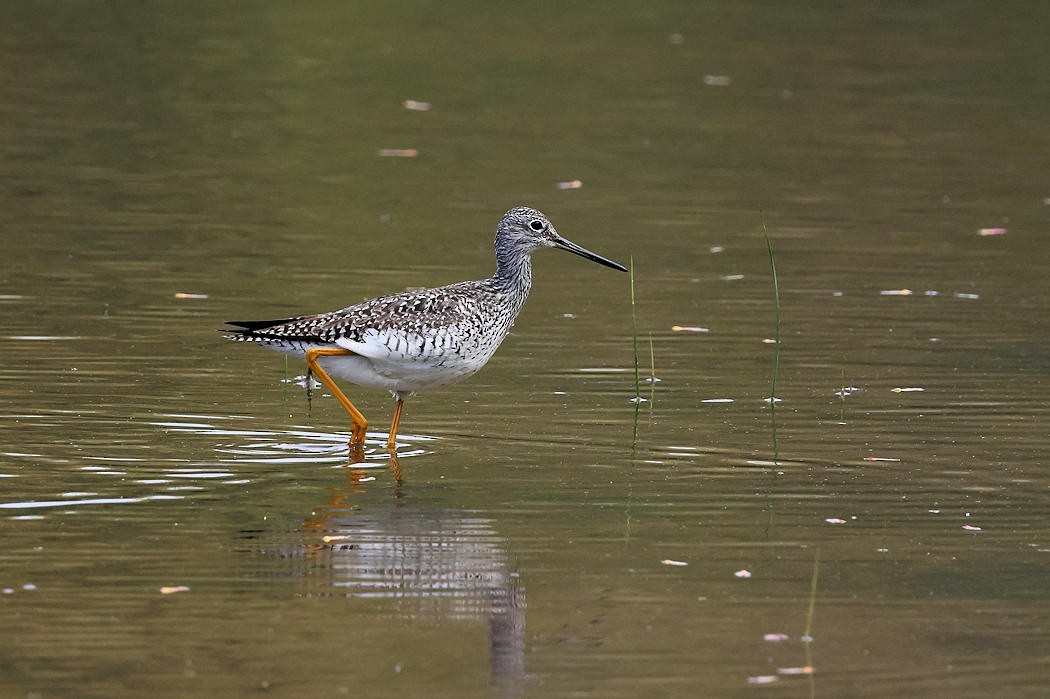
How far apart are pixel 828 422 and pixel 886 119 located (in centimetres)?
1305

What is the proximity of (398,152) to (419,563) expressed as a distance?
12.8 m

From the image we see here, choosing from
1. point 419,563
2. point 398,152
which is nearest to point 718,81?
point 398,152

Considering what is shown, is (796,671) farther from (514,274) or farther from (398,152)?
(398,152)

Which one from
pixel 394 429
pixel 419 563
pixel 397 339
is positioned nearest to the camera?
pixel 419 563

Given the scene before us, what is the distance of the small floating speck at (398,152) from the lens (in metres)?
21.2

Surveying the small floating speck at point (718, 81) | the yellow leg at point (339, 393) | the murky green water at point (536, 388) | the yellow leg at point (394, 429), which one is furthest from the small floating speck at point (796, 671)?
the small floating speck at point (718, 81)

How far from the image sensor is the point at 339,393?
11508 mm

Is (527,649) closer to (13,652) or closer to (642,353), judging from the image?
(13,652)

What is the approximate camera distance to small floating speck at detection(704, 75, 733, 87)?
2605cm

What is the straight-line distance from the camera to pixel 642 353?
542 inches

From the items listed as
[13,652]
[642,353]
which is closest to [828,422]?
[642,353]

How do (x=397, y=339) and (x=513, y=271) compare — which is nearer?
(x=397, y=339)

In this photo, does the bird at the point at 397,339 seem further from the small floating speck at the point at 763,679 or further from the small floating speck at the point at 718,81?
the small floating speck at the point at 718,81

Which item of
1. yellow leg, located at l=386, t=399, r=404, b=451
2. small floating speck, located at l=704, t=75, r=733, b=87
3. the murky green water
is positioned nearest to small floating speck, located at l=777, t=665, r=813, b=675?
the murky green water
